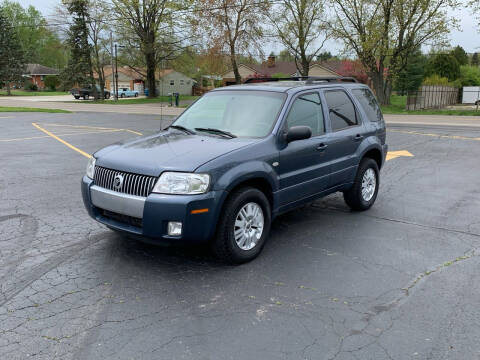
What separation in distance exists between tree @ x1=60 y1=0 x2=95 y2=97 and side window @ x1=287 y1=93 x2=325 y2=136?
4868 centimetres

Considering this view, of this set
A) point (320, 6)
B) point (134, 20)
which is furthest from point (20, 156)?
point (134, 20)

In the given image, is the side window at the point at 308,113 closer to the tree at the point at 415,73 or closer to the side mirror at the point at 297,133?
the side mirror at the point at 297,133

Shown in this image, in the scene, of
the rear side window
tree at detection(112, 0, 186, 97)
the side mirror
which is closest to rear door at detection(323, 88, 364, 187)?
the rear side window

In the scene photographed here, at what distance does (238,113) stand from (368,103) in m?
2.45

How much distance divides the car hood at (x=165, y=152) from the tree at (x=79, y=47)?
160 ft

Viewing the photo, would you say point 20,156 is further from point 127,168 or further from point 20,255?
point 127,168

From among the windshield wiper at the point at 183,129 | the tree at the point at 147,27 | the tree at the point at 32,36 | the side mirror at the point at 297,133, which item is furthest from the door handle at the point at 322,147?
the tree at the point at 32,36

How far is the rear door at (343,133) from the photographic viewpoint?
18.9 feet

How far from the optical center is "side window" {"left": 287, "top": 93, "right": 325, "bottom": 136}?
17.1 feet

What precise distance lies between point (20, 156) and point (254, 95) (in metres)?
7.86

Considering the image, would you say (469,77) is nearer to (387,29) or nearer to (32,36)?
(387,29)

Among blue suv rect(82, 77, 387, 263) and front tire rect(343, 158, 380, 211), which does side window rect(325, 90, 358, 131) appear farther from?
front tire rect(343, 158, 380, 211)

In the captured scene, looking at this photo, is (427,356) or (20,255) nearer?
(427,356)

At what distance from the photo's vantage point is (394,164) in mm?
10188
